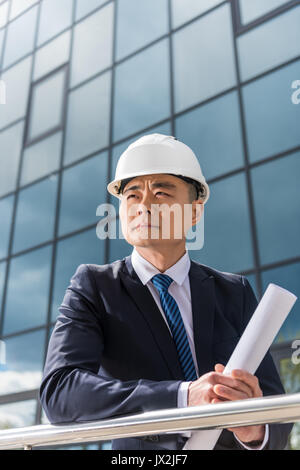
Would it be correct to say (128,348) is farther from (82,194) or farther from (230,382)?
(82,194)

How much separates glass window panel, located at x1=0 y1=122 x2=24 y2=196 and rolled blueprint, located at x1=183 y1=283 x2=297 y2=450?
8873mm

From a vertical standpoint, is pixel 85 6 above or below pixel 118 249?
above

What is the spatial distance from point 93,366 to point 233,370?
51cm

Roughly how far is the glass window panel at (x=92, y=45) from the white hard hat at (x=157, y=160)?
7551 millimetres

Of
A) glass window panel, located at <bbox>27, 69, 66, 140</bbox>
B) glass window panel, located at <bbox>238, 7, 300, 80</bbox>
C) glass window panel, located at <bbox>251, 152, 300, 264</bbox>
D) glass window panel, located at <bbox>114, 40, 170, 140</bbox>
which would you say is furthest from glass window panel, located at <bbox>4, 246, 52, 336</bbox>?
glass window panel, located at <bbox>238, 7, 300, 80</bbox>

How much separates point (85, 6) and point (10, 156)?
350cm

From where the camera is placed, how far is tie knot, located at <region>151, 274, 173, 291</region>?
71.4 inches

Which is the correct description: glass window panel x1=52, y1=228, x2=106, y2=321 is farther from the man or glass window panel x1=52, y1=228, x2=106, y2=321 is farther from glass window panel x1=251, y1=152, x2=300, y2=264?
the man

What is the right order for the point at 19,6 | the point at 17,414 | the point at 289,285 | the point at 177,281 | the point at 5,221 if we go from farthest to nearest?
1. the point at 19,6
2. the point at 5,221
3. the point at 17,414
4. the point at 289,285
5. the point at 177,281

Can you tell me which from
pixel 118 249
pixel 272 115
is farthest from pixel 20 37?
pixel 272 115

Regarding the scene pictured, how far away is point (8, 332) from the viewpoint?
8242 millimetres

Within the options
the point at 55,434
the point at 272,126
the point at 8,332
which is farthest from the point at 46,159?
the point at 55,434

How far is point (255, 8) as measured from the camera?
710 cm

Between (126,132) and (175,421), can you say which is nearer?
(175,421)
